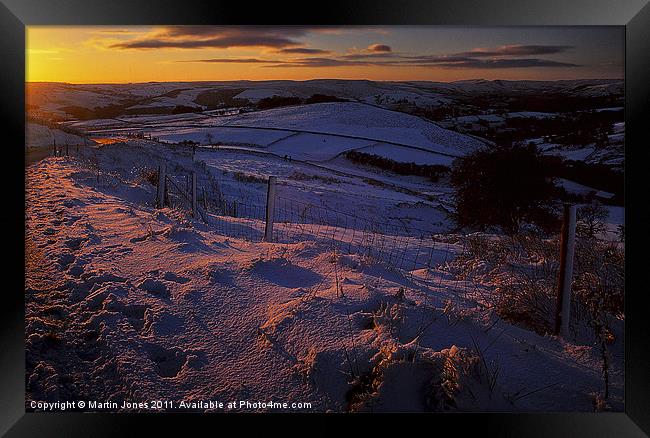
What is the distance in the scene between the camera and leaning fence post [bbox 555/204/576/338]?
15.2ft

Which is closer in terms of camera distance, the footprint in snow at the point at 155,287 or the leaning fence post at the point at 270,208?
the footprint in snow at the point at 155,287

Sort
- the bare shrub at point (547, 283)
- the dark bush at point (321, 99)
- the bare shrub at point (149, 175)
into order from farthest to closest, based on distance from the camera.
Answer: the bare shrub at point (149, 175) → the dark bush at point (321, 99) → the bare shrub at point (547, 283)

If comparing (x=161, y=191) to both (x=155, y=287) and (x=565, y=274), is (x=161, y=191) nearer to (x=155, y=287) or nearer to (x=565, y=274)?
(x=155, y=287)

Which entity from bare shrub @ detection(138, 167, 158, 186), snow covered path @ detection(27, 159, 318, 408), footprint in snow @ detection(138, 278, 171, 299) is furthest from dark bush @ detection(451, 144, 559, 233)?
bare shrub @ detection(138, 167, 158, 186)

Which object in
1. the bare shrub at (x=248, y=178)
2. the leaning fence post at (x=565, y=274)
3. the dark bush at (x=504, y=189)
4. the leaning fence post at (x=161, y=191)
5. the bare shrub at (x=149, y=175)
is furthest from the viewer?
the bare shrub at (x=149, y=175)

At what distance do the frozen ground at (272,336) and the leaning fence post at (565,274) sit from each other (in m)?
0.15

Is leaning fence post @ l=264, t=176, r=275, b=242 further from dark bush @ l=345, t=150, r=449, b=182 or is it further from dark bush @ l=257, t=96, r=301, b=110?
dark bush @ l=345, t=150, r=449, b=182

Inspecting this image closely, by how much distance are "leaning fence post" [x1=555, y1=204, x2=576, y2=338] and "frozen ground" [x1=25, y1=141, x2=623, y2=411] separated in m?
0.15

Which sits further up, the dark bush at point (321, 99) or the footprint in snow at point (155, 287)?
the dark bush at point (321, 99)

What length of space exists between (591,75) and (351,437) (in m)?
3.48

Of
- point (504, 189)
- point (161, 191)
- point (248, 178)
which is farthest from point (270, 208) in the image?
point (504, 189)

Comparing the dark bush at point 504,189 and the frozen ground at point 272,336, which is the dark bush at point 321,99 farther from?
the frozen ground at point 272,336
